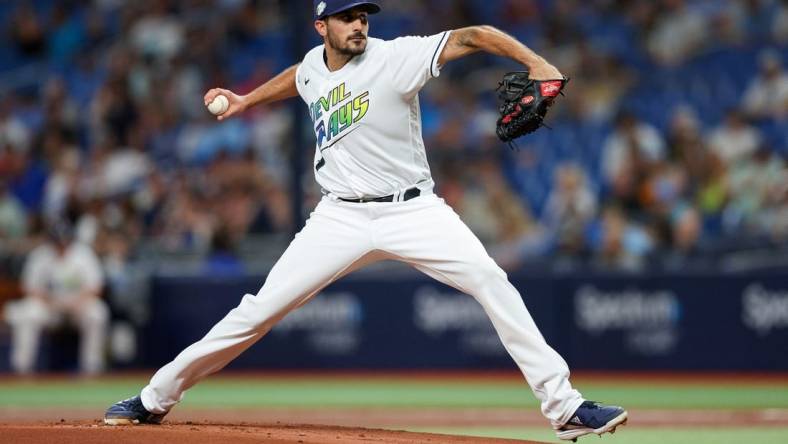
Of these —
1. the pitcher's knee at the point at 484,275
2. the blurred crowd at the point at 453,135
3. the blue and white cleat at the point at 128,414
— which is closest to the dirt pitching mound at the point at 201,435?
the blue and white cleat at the point at 128,414

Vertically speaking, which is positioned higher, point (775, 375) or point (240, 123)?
point (240, 123)

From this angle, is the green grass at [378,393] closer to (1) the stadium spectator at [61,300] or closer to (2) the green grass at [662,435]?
(1) the stadium spectator at [61,300]

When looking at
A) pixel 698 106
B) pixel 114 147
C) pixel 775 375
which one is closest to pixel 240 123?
pixel 114 147

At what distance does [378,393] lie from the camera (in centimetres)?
1179

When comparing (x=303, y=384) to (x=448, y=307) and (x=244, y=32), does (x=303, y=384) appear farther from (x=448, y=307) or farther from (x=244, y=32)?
(x=244, y=32)

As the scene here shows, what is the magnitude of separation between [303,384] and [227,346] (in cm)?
687

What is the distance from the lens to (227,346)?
6.00 m

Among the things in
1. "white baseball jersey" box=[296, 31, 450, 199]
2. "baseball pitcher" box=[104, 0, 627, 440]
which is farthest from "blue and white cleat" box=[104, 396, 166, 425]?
"white baseball jersey" box=[296, 31, 450, 199]

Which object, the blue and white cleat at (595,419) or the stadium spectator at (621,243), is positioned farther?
the stadium spectator at (621,243)

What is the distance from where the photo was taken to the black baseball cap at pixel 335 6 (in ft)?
19.1

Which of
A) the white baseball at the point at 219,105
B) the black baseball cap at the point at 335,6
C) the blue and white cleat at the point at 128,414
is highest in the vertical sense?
the black baseball cap at the point at 335,6

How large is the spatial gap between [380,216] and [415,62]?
0.73 metres

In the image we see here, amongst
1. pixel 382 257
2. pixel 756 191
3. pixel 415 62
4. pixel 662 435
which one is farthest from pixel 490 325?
pixel 415 62

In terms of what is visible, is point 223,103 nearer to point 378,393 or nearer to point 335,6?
point 335,6
